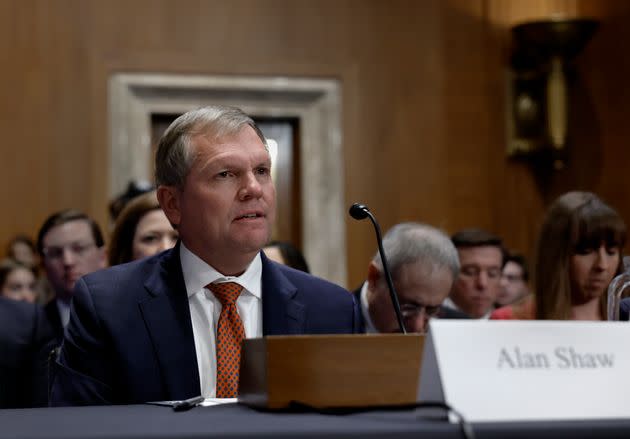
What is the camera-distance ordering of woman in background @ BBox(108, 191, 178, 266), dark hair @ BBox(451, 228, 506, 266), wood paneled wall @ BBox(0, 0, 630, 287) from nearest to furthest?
woman in background @ BBox(108, 191, 178, 266) → dark hair @ BBox(451, 228, 506, 266) → wood paneled wall @ BBox(0, 0, 630, 287)

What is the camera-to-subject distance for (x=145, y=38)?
8203 millimetres

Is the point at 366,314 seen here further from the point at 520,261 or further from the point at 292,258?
the point at 520,261

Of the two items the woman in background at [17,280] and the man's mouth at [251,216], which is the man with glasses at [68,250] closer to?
the woman in background at [17,280]

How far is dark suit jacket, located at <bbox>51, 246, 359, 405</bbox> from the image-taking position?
2727 millimetres

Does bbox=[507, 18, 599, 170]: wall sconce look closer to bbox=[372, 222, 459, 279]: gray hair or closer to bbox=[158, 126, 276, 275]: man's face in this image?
bbox=[372, 222, 459, 279]: gray hair

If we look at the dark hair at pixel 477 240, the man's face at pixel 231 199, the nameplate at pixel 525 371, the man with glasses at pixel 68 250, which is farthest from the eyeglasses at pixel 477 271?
the nameplate at pixel 525 371

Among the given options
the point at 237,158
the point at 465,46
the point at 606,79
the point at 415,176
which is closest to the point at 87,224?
the point at 237,158

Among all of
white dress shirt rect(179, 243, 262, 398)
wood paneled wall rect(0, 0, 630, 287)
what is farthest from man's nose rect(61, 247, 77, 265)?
wood paneled wall rect(0, 0, 630, 287)

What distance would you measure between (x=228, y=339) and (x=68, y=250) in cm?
262

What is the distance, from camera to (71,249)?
5230mm

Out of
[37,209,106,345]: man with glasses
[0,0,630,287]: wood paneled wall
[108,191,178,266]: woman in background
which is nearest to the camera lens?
[108,191,178,266]: woman in background

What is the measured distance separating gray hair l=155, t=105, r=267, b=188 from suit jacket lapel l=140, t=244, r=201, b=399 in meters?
0.29

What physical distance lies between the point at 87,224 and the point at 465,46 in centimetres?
441

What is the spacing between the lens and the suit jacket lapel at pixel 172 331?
2.73 metres
